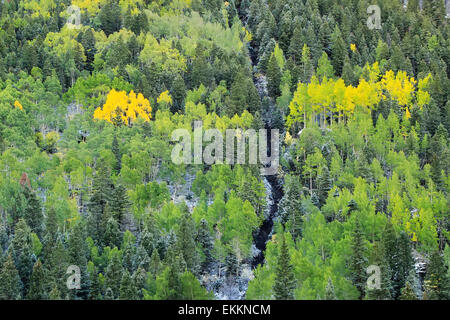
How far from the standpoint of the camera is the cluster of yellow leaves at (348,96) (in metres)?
122

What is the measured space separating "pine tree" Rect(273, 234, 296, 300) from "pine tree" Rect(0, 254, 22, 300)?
31.6 m

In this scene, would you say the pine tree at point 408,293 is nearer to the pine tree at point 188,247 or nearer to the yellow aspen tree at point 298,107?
the pine tree at point 188,247

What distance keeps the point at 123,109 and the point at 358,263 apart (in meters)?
57.4

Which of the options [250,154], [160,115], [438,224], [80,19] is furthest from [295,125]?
[80,19]

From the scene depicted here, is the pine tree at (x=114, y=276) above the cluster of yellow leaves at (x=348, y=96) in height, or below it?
below

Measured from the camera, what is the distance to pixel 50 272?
8181 centimetres

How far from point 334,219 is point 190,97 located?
45.4 m

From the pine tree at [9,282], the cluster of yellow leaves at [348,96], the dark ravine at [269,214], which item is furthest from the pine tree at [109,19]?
the pine tree at [9,282]

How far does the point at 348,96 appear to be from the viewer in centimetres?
12381

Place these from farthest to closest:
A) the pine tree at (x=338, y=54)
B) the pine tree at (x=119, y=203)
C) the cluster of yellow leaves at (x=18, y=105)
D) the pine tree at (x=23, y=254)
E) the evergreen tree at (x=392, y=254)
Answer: the pine tree at (x=338, y=54), the cluster of yellow leaves at (x=18, y=105), the pine tree at (x=119, y=203), the pine tree at (x=23, y=254), the evergreen tree at (x=392, y=254)

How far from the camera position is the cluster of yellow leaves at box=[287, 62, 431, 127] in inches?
4823

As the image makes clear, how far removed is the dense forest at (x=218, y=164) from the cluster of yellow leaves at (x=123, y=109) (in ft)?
0.99

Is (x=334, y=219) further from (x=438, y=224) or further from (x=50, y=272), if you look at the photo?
(x=50, y=272)

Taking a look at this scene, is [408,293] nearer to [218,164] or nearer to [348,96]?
[218,164]
